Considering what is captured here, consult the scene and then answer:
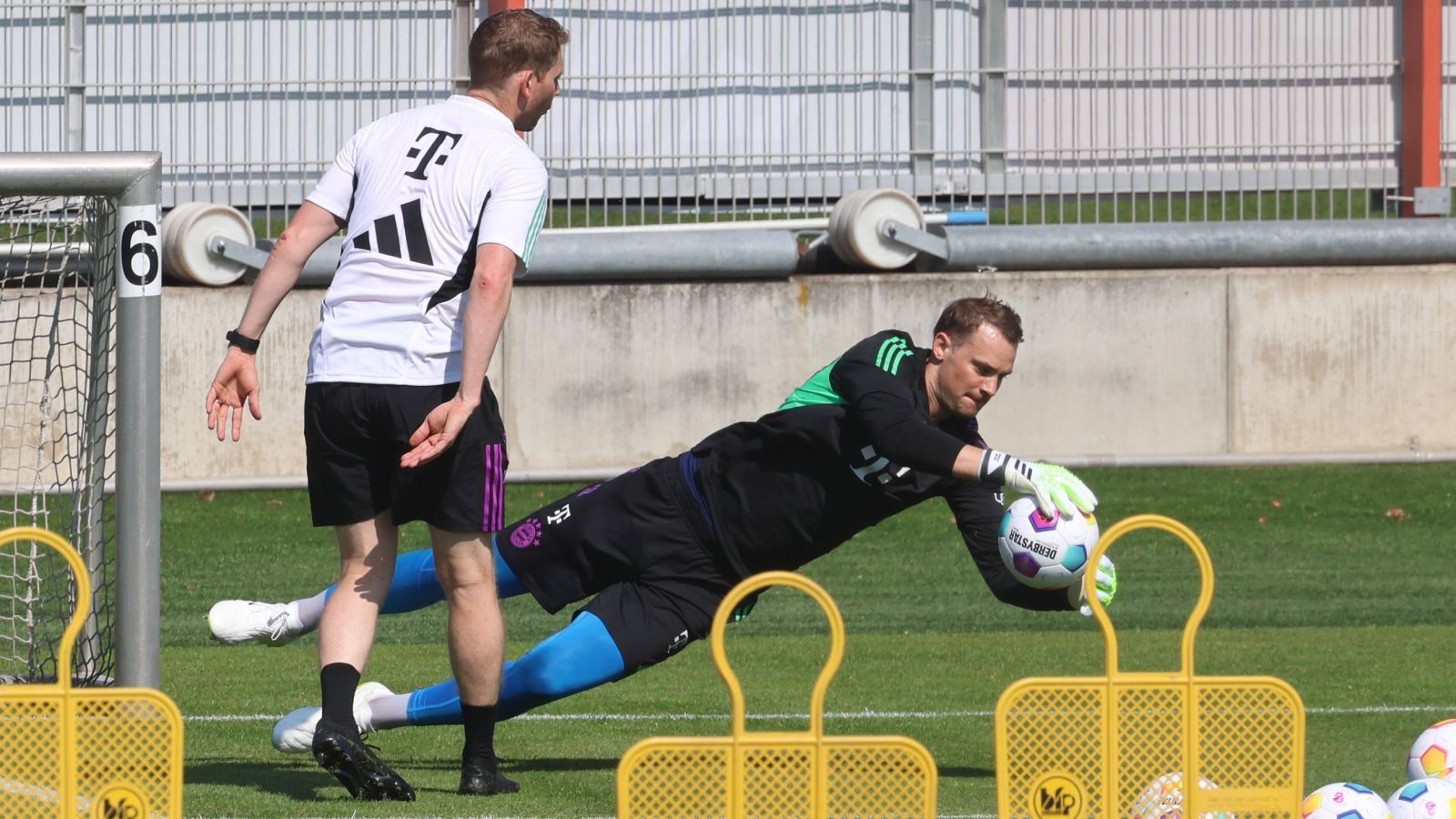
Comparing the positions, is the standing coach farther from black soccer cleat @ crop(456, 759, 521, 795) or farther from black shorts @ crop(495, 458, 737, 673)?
black shorts @ crop(495, 458, 737, 673)

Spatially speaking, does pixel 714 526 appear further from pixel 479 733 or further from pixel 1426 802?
pixel 1426 802

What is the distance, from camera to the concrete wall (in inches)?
544

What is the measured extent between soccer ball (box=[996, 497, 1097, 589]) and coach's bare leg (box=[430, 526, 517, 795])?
1.43m

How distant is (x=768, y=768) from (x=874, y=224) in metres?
10.2

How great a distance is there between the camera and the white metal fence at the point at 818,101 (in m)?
15.1

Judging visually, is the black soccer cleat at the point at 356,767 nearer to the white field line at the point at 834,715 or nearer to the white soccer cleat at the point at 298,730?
the white soccer cleat at the point at 298,730

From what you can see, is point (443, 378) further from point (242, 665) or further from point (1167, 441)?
point (1167, 441)

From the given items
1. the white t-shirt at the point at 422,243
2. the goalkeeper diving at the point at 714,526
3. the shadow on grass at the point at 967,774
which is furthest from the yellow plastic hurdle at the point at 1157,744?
the white t-shirt at the point at 422,243

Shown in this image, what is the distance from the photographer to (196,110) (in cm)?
1508

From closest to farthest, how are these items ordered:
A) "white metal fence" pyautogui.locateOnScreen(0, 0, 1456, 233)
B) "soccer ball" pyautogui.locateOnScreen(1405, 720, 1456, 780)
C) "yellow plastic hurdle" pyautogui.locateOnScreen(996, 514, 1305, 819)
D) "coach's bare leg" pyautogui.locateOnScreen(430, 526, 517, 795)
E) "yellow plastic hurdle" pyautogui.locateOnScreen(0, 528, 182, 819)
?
"yellow plastic hurdle" pyautogui.locateOnScreen(0, 528, 182, 819) → "yellow plastic hurdle" pyautogui.locateOnScreen(996, 514, 1305, 819) → "soccer ball" pyautogui.locateOnScreen(1405, 720, 1456, 780) → "coach's bare leg" pyautogui.locateOnScreen(430, 526, 517, 795) → "white metal fence" pyautogui.locateOnScreen(0, 0, 1456, 233)

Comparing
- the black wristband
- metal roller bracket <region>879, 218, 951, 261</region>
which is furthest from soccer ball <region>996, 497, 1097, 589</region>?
metal roller bracket <region>879, 218, 951, 261</region>

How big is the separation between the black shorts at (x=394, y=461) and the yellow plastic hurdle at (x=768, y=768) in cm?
149

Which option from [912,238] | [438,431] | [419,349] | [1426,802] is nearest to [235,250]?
[912,238]

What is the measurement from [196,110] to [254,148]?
51cm
